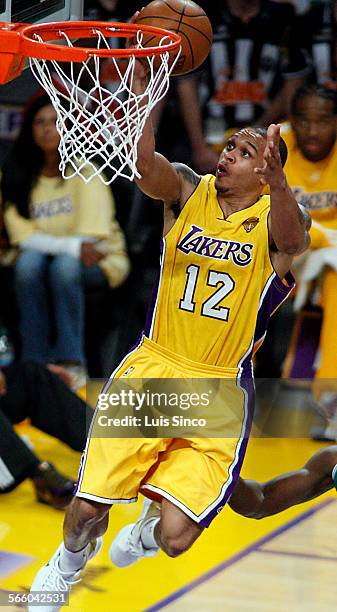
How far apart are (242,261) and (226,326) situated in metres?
0.26

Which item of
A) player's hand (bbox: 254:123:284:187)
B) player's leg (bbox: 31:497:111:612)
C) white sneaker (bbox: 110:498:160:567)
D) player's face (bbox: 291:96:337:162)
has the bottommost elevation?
white sneaker (bbox: 110:498:160:567)

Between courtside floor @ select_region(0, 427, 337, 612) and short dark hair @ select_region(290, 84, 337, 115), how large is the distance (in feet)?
7.09

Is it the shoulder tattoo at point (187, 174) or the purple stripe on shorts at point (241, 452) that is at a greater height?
the shoulder tattoo at point (187, 174)

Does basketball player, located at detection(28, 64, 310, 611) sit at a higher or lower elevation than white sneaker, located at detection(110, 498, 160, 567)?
higher

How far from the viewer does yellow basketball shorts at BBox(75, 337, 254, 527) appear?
4.43 m

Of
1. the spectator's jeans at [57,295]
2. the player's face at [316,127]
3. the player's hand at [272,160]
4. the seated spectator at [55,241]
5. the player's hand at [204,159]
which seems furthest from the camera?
the spectator's jeans at [57,295]

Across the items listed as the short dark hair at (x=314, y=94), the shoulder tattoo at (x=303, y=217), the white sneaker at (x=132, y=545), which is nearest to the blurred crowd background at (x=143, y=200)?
the short dark hair at (x=314, y=94)

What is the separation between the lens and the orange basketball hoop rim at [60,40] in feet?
13.8

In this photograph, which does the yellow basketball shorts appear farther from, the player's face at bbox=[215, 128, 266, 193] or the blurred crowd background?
the blurred crowd background

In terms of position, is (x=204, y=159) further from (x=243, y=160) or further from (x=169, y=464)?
(x=169, y=464)

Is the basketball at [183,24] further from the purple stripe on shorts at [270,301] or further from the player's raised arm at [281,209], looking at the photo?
the purple stripe on shorts at [270,301]

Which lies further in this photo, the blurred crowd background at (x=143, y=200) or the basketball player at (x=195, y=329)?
the blurred crowd background at (x=143, y=200)

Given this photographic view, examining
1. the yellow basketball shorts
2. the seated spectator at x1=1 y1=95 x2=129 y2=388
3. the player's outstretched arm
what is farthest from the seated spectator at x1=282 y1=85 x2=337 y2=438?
the yellow basketball shorts

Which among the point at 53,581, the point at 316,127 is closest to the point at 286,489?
the point at 53,581
